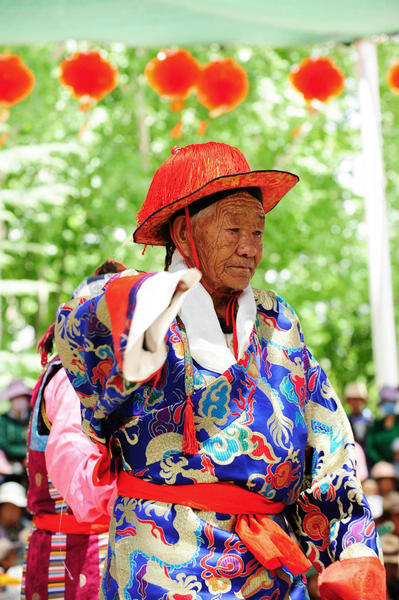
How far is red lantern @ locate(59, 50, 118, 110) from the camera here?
7.60m

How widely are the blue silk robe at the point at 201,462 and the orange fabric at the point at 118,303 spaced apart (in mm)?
41

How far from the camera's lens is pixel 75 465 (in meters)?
2.33

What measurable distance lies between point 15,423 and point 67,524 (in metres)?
4.61

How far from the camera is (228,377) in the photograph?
1.94 meters

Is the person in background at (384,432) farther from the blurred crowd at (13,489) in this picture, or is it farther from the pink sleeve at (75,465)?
the pink sleeve at (75,465)

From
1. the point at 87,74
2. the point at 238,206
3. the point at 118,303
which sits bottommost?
the point at 118,303

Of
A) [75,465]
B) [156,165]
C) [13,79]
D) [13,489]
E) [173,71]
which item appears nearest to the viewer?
[75,465]

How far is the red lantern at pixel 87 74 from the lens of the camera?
299 inches

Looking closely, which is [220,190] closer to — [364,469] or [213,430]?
[213,430]

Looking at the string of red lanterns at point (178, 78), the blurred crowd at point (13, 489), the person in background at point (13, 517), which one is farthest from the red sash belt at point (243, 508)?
the string of red lanterns at point (178, 78)

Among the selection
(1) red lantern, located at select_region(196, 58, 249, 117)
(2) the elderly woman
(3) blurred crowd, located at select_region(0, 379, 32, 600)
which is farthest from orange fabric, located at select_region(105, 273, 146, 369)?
(1) red lantern, located at select_region(196, 58, 249, 117)

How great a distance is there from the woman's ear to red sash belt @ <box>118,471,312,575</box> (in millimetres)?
588

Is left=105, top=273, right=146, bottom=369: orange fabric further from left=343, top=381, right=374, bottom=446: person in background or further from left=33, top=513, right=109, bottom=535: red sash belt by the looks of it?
left=343, top=381, right=374, bottom=446: person in background

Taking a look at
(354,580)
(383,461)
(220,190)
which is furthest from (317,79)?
(354,580)
